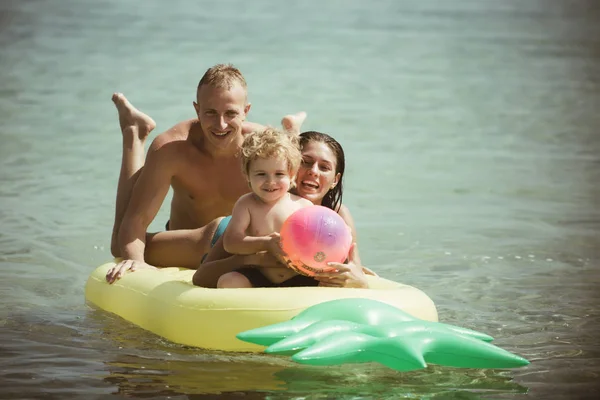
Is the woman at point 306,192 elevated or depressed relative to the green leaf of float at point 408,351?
elevated

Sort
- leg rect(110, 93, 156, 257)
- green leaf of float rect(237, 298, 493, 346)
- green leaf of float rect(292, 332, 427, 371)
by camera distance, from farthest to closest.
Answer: leg rect(110, 93, 156, 257) < green leaf of float rect(237, 298, 493, 346) < green leaf of float rect(292, 332, 427, 371)

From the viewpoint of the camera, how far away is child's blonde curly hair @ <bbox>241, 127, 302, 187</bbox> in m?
4.50

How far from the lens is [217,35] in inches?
741

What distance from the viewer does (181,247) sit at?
5512 mm

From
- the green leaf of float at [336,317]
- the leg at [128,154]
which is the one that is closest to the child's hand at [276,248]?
the green leaf of float at [336,317]

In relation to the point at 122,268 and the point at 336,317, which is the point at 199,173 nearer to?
the point at 122,268

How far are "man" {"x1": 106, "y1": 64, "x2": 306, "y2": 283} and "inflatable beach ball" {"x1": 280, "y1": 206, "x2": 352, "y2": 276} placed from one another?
864mm

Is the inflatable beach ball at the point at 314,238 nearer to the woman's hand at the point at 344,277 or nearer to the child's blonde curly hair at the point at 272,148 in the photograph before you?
the woman's hand at the point at 344,277

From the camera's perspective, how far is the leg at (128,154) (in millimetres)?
5832

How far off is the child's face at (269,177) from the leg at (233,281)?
349 mm

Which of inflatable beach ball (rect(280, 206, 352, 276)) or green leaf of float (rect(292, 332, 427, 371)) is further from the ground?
inflatable beach ball (rect(280, 206, 352, 276))

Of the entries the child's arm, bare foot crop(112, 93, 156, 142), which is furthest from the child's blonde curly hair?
bare foot crop(112, 93, 156, 142)

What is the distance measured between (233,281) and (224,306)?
0.22 m

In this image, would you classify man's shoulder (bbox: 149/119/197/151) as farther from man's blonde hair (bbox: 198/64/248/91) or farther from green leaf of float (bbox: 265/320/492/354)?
green leaf of float (bbox: 265/320/492/354)
